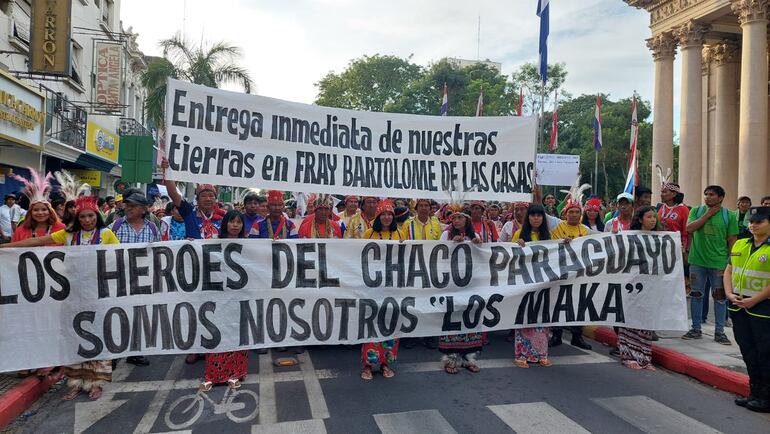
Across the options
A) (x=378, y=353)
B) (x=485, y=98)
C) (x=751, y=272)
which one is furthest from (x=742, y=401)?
(x=485, y=98)

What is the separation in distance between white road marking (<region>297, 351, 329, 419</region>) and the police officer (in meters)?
3.70

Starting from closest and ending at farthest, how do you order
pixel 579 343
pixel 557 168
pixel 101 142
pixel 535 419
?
pixel 535 419 < pixel 579 343 < pixel 557 168 < pixel 101 142

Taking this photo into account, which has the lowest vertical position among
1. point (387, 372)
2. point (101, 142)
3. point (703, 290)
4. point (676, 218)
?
point (387, 372)

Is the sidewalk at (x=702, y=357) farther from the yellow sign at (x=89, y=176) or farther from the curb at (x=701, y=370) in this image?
the yellow sign at (x=89, y=176)

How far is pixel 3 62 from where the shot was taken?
530 inches

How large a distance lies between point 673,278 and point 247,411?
15.2 ft

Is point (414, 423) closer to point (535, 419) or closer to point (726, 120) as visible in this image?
point (535, 419)

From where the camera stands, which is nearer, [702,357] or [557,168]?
[702,357]

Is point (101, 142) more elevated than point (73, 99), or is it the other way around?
point (73, 99)

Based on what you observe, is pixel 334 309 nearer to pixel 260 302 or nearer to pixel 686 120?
pixel 260 302

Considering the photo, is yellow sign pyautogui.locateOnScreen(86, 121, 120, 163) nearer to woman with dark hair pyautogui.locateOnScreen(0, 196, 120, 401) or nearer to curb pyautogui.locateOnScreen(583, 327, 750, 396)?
woman with dark hair pyautogui.locateOnScreen(0, 196, 120, 401)

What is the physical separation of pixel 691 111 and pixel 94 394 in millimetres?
21252

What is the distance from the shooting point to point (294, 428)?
12.8 feet

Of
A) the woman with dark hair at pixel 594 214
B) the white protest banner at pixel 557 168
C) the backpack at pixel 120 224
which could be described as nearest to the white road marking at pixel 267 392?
the backpack at pixel 120 224
